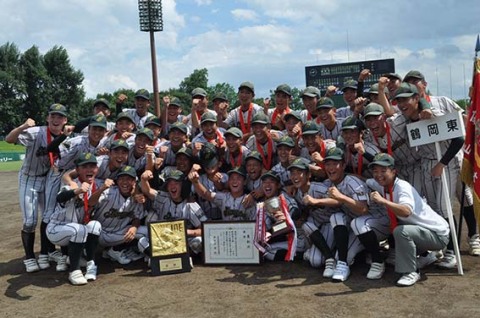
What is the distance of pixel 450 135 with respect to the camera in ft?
16.7

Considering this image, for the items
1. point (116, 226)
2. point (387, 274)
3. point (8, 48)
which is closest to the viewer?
point (387, 274)

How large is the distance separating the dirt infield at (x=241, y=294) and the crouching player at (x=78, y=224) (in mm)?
242

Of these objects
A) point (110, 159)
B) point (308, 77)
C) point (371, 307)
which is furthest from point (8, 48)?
point (371, 307)

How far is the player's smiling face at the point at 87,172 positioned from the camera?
18.8 feet

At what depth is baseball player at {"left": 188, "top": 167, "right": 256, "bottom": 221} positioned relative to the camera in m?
6.23

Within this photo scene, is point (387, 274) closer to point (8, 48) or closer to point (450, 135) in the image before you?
point (450, 135)

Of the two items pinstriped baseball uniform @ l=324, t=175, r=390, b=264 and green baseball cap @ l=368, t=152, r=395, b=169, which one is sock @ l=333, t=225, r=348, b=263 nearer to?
pinstriped baseball uniform @ l=324, t=175, r=390, b=264

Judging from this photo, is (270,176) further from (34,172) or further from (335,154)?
(34,172)

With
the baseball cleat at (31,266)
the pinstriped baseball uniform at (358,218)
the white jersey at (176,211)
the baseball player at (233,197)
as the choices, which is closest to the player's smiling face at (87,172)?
the white jersey at (176,211)

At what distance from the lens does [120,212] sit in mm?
6152

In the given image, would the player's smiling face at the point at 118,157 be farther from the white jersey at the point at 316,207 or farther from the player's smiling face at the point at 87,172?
the white jersey at the point at 316,207

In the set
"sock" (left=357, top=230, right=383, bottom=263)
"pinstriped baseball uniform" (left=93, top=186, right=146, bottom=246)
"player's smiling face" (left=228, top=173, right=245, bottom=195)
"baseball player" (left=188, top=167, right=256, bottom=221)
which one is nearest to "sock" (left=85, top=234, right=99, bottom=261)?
"pinstriped baseball uniform" (left=93, top=186, right=146, bottom=246)

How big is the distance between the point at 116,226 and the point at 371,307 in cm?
357

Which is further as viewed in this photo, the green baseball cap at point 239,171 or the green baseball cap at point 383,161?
the green baseball cap at point 239,171
